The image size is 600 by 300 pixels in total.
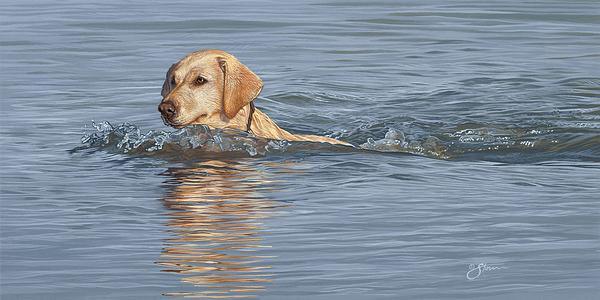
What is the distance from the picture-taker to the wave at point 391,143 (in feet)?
38.4

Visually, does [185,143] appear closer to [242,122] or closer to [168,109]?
[242,122]

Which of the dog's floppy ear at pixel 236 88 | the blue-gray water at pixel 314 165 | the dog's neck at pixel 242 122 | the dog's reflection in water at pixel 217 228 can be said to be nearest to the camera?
the dog's reflection in water at pixel 217 228

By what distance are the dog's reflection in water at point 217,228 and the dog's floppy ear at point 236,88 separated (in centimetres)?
48

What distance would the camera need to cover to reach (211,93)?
11688mm

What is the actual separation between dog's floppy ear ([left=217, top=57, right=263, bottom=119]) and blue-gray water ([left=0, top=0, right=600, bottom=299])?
21 centimetres

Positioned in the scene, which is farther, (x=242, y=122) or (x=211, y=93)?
(x=242, y=122)

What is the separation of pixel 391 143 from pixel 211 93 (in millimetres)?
1470

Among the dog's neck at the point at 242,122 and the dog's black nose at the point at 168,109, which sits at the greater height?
the dog's black nose at the point at 168,109
